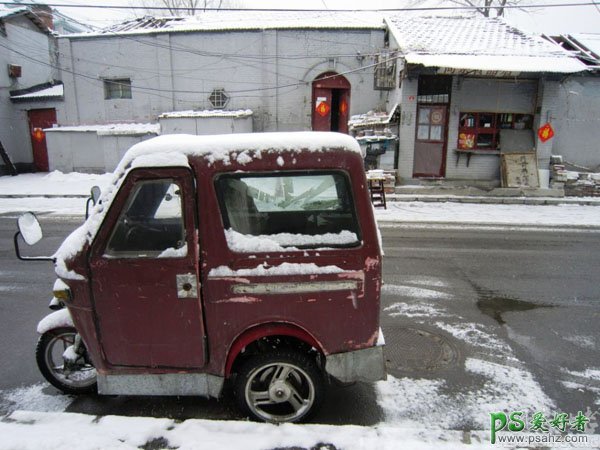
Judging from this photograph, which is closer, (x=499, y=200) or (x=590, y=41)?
(x=499, y=200)

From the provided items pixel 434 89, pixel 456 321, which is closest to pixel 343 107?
pixel 434 89

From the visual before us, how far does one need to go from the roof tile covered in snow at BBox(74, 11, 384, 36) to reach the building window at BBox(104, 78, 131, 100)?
2089 mm

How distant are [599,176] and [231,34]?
15650mm

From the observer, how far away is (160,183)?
116 inches

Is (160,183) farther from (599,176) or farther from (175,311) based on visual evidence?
(599,176)

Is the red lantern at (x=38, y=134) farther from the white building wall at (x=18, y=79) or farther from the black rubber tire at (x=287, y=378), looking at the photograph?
the black rubber tire at (x=287, y=378)

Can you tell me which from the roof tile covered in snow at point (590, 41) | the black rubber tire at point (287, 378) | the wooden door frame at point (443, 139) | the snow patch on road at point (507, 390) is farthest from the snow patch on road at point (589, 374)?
the roof tile covered in snow at point (590, 41)

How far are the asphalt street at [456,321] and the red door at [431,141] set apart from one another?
712cm

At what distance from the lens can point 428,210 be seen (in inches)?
497

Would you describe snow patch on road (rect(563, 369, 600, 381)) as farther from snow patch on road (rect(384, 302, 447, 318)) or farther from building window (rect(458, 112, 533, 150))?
building window (rect(458, 112, 533, 150))

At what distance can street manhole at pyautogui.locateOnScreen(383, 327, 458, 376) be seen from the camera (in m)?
4.12

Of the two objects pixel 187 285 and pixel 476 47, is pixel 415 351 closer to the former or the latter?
pixel 187 285

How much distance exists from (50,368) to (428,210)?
35.9 ft

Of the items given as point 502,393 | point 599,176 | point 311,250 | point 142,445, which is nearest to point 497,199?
point 599,176
